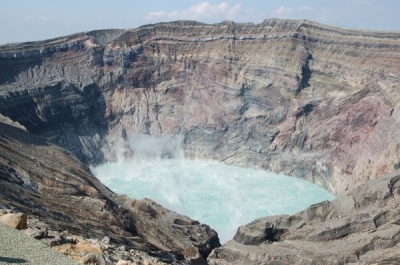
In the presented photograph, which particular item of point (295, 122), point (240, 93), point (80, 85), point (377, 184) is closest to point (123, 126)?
point (80, 85)

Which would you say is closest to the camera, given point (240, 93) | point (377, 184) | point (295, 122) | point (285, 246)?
point (285, 246)

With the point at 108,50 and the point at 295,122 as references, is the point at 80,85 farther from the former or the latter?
the point at 295,122

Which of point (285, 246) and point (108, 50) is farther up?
point (108, 50)

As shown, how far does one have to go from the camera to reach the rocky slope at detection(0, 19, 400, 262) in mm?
47062

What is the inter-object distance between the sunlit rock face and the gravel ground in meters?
33.2

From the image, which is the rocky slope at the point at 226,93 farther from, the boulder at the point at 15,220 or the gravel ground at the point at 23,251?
the gravel ground at the point at 23,251

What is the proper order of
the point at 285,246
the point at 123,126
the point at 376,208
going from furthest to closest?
the point at 123,126, the point at 376,208, the point at 285,246

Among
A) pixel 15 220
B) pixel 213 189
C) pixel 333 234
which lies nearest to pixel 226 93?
pixel 213 189

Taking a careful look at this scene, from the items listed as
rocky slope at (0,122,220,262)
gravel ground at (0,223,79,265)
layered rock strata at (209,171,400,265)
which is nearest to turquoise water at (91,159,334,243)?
rocky slope at (0,122,220,262)

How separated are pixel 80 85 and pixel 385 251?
45.4 metres

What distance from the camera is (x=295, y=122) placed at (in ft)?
169

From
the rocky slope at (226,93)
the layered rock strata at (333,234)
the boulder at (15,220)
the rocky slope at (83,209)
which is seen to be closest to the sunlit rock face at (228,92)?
the rocky slope at (226,93)

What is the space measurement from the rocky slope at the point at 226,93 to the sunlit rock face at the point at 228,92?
135 mm

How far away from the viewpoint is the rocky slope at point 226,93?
4706cm
